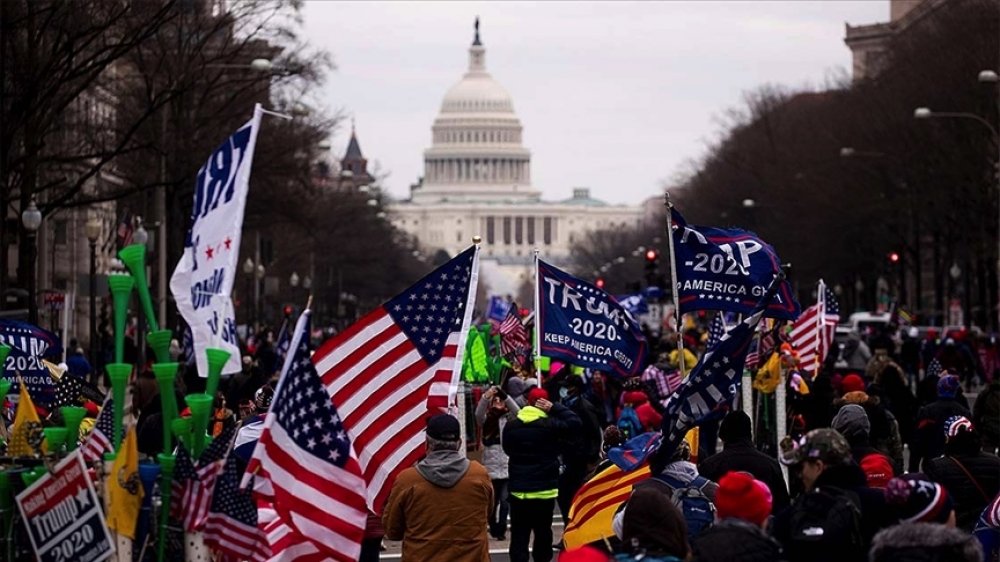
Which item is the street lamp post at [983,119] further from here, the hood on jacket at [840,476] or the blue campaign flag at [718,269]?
the hood on jacket at [840,476]

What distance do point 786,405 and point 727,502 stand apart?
14.3m

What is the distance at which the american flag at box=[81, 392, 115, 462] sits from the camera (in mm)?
12180

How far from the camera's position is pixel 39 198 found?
188 feet

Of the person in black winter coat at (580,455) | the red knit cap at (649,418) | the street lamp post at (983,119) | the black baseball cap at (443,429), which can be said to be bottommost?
the person in black winter coat at (580,455)

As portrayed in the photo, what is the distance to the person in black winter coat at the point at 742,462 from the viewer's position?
1358cm

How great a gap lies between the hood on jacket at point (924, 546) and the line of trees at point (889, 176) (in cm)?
5011

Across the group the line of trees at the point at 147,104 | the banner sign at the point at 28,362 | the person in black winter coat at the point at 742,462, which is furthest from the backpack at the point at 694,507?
the line of trees at the point at 147,104

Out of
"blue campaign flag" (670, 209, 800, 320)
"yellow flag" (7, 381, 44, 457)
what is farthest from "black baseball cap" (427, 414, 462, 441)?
Result: "blue campaign flag" (670, 209, 800, 320)

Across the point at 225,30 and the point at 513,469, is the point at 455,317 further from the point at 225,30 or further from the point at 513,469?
the point at 225,30

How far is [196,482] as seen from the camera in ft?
36.2

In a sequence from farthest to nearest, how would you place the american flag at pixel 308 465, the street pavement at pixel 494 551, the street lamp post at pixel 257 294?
the street lamp post at pixel 257 294
the street pavement at pixel 494 551
the american flag at pixel 308 465

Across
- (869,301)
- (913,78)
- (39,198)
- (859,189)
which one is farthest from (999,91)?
(869,301)

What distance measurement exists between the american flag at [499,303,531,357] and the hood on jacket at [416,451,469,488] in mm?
14433

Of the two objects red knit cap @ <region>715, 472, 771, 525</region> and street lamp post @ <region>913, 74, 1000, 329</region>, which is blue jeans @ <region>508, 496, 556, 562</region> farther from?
street lamp post @ <region>913, 74, 1000, 329</region>
